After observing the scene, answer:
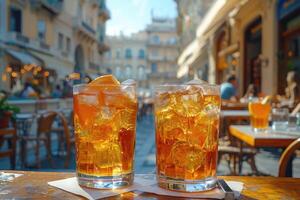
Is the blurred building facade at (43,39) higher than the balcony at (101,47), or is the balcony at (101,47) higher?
the balcony at (101,47)

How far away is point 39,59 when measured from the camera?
66.2 ft

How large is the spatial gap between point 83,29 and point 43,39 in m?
7.21

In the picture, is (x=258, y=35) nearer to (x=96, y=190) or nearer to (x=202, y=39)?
(x=202, y=39)

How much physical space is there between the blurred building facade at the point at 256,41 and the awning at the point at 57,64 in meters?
8.59

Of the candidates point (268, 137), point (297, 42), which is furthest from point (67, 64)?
point (268, 137)

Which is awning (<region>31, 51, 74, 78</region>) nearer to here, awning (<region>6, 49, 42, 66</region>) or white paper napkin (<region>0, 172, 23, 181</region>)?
awning (<region>6, 49, 42, 66</region>)

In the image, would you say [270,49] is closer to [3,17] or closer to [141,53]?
[3,17]

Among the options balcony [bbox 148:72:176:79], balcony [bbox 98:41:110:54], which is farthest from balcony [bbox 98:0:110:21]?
balcony [bbox 148:72:176:79]

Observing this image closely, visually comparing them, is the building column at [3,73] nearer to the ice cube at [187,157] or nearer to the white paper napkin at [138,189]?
the white paper napkin at [138,189]

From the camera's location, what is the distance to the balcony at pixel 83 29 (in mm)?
27289

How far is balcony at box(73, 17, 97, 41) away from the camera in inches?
1074

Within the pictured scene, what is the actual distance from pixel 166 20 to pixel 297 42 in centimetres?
6229

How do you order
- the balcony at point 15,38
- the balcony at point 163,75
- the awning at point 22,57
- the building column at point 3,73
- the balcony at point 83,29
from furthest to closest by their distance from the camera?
the balcony at point 163,75 < the balcony at point 83,29 < the balcony at point 15,38 < the awning at point 22,57 < the building column at point 3,73

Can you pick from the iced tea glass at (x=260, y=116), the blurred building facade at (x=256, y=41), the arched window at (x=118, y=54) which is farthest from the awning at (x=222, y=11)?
the arched window at (x=118, y=54)
